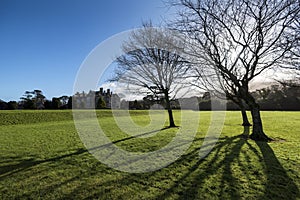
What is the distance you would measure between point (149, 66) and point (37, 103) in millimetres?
25495

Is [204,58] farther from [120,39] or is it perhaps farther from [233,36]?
[120,39]

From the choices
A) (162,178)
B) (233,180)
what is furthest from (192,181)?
(233,180)

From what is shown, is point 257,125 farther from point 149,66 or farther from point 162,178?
point 149,66

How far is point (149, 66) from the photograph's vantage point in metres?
Result: 12.3

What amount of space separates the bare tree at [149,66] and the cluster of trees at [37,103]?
21.6m

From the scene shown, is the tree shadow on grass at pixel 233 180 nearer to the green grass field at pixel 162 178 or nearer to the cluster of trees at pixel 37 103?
the green grass field at pixel 162 178

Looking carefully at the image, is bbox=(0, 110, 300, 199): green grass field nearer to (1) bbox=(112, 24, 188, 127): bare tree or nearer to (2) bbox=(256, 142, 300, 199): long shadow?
(2) bbox=(256, 142, 300, 199): long shadow

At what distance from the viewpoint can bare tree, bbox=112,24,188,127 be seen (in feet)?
37.7

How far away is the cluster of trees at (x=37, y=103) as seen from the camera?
90.7 ft

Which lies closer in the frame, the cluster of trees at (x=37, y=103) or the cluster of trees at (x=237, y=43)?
the cluster of trees at (x=237, y=43)

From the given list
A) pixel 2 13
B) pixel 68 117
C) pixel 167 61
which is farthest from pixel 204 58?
pixel 68 117

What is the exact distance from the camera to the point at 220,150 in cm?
575

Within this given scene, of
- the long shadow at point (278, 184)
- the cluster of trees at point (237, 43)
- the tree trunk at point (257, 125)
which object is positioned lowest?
the long shadow at point (278, 184)

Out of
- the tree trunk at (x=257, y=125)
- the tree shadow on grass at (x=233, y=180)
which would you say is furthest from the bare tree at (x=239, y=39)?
the tree shadow on grass at (x=233, y=180)
